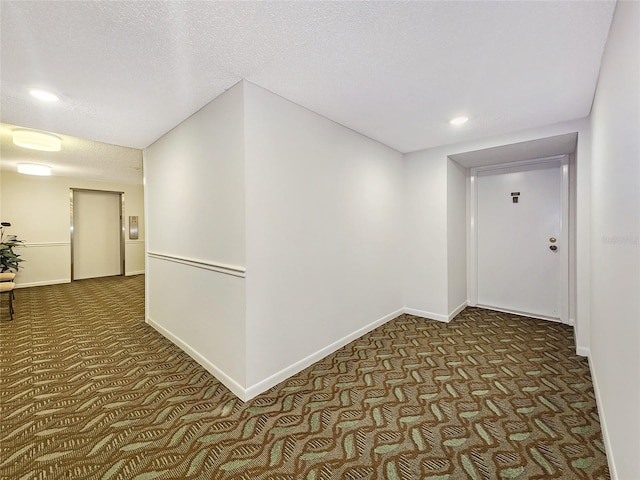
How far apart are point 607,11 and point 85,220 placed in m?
8.99

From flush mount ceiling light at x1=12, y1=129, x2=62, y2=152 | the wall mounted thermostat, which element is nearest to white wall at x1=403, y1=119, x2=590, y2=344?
flush mount ceiling light at x1=12, y1=129, x2=62, y2=152

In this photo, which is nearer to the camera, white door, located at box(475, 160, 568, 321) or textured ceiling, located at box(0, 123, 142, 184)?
white door, located at box(475, 160, 568, 321)

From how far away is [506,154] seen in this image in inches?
148

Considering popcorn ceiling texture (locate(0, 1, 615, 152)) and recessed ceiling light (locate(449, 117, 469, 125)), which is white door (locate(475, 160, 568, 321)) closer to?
popcorn ceiling texture (locate(0, 1, 615, 152))

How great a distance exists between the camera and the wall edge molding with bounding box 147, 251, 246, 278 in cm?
225

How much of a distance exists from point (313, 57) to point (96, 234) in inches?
300

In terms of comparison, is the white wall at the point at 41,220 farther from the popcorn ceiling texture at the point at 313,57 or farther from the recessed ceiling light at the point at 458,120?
the recessed ceiling light at the point at 458,120

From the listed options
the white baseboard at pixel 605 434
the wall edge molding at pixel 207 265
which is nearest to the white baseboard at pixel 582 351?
the white baseboard at pixel 605 434

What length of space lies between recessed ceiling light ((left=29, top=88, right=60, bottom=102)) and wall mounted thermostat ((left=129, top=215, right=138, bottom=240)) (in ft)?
18.7

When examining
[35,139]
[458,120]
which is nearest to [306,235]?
[458,120]

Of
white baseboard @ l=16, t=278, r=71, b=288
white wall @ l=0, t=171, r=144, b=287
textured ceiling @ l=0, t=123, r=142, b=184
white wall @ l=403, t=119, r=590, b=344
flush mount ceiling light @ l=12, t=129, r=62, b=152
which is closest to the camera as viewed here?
flush mount ceiling light @ l=12, t=129, r=62, b=152

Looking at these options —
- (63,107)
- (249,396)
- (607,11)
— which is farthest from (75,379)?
(607,11)

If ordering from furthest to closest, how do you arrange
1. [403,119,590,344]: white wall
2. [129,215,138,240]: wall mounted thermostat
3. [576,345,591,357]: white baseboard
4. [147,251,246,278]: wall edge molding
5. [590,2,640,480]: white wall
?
[129,215,138,240]: wall mounted thermostat → [403,119,590,344]: white wall → [576,345,591,357]: white baseboard → [147,251,246,278]: wall edge molding → [590,2,640,480]: white wall

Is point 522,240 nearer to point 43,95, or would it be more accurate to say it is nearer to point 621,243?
point 621,243
